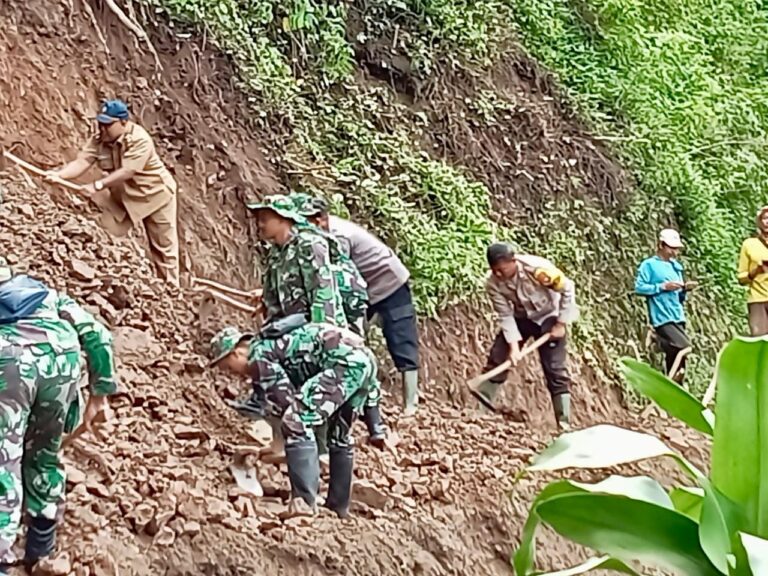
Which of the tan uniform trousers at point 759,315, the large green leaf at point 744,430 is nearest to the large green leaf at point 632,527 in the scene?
the large green leaf at point 744,430

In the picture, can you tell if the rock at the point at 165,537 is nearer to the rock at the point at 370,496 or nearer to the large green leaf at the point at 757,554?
the rock at the point at 370,496

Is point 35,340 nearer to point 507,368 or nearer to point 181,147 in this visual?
point 507,368

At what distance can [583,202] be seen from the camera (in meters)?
10.7

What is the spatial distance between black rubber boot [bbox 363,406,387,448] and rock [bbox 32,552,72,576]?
2.22 metres

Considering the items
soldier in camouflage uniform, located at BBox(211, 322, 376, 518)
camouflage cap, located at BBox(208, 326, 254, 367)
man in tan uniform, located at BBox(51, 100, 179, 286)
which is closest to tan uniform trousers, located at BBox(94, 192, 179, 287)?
man in tan uniform, located at BBox(51, 100, 179, 286)

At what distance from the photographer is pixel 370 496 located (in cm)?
540

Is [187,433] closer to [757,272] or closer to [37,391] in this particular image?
[37,391]

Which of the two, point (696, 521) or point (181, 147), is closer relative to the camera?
point (696, 521)

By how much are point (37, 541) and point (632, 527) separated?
2783 millimetres

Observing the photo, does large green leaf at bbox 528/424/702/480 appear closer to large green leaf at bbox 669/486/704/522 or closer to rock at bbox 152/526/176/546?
large green leaf at bbox 669/486/704/522

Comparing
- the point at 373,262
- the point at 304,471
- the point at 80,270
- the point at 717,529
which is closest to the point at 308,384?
the point at 304,471

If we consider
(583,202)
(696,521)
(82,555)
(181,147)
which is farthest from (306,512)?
(583,202)

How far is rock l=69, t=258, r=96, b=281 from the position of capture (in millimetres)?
6414

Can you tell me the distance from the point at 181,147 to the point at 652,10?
6.68 m
